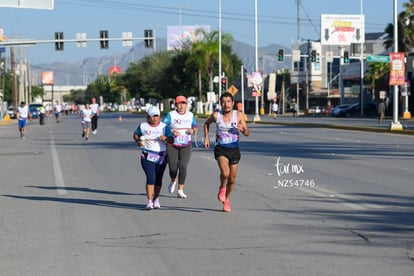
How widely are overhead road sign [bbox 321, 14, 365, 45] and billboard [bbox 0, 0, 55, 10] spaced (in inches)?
2573

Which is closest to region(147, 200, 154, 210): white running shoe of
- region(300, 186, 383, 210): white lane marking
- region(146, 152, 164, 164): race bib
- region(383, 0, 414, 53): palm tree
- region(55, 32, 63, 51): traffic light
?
region(146, 152, 164, 164): race bib

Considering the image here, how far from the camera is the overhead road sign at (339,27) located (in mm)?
94312

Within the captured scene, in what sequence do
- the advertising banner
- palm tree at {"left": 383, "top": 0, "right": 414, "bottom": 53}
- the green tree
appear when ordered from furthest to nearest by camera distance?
1. the green tree
2. palm tree at {"left": 383, "top": 0, "right": 414, "bottom": 53}
3. the advertising banner

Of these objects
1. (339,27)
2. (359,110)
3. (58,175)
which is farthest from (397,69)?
(339,27)

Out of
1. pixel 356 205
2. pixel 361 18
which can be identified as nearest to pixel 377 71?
pixel 361 18

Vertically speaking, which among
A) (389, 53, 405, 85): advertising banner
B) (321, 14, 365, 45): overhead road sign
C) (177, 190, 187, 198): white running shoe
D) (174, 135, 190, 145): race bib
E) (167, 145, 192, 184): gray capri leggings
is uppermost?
(321, 14, 365, 45): overhead road sign

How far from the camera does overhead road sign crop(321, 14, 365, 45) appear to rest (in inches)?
3713

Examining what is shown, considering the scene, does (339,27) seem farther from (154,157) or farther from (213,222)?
(213,222)

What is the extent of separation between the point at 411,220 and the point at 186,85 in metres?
86.3

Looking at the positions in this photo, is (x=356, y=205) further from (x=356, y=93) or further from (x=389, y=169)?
(x=356, y=93)

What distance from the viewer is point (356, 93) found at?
101m

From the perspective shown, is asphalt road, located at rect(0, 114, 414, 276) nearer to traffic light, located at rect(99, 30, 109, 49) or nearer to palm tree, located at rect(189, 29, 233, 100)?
traffic light, located at rect(99, 30, 109, 49)

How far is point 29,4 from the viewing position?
3228cm

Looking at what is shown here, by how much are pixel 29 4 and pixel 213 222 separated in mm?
→ 23229
